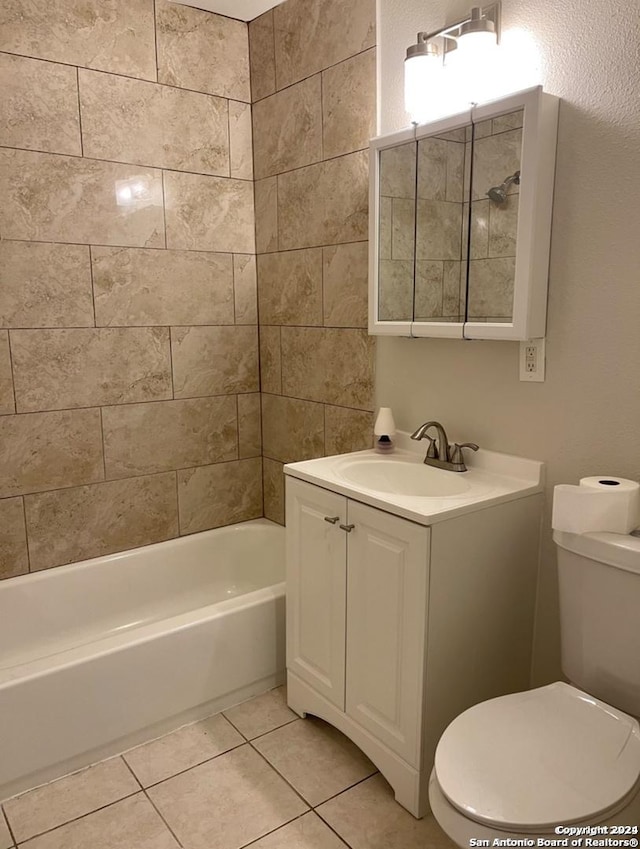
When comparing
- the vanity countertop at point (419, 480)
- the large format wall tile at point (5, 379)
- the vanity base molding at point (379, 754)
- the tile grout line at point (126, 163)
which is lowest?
the vanity base molding at point (379, 754)

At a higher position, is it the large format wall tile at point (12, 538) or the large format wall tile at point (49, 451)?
the large format wall tile at point (49, 451)

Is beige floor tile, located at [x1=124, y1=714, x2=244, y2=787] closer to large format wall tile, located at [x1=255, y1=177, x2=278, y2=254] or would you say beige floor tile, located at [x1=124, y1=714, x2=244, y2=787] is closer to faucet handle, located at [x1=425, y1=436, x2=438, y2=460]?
faucet handle, located at [x1=425, y1=436, x2=438, y2=460]

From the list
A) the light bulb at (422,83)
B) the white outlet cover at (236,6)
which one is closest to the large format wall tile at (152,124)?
the white outlet cover at (236,6)

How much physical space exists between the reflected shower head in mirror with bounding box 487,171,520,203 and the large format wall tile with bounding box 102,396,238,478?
1552mm

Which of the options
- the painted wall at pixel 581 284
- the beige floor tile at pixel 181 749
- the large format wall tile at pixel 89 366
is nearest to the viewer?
the painted wall at pixel 581 284

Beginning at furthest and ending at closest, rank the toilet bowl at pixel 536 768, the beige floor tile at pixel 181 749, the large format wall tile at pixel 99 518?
the large format wall tile at pixel 99 518
the beige floor tile at pixel 181 749
the toilet bowl at pixel 536 768

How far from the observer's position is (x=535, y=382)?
1.91 m

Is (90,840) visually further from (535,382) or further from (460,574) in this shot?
(535,382)

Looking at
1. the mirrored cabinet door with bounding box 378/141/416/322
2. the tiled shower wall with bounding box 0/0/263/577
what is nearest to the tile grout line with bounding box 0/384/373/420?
the tiled shower wall with bounding box 0/0/263/577

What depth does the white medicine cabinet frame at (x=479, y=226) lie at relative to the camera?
68.5 inches

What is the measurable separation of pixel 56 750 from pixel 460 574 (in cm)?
134

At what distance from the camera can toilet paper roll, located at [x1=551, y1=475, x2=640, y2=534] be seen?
1.54 meters

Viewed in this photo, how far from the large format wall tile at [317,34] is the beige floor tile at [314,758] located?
7.79 ft

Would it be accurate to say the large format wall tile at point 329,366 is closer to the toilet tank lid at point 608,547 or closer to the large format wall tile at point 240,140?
the large format wall tile at point 240,140
